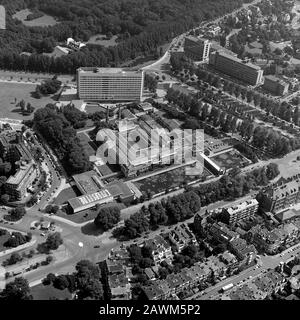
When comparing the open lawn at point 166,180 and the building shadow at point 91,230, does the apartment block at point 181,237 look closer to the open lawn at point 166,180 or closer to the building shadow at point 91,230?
the open lawn at point 166,180

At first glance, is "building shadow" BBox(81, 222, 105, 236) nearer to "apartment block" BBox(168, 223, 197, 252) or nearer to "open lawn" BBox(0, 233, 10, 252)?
"apartment block" BBox(168, 223, 197, 252)

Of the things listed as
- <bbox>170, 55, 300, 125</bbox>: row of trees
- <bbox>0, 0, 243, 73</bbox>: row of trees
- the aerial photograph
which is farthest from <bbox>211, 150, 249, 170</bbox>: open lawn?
<bbox>0, 0, 243, 73</bbox>: row of trees

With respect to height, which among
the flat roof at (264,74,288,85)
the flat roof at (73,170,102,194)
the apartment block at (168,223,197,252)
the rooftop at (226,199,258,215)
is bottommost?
the apartment block at (168,223,197,252)

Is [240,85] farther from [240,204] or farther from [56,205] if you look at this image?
[56,205]

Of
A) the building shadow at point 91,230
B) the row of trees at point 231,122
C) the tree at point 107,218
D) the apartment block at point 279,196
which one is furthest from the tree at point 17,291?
Answer: the row of trees at point 231,122

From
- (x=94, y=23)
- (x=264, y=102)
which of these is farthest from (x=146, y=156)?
(x=94, y=23)

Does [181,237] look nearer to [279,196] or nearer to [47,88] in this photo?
[279,196]
